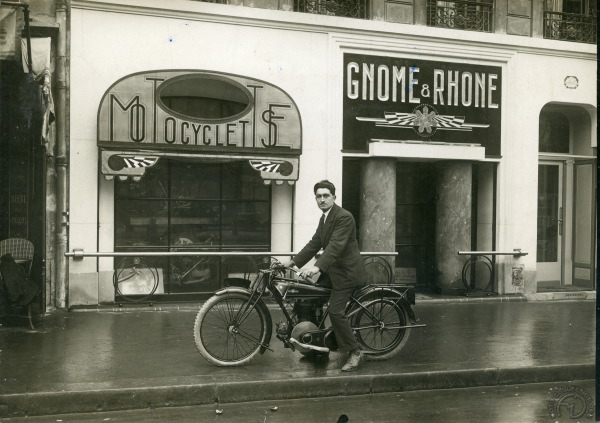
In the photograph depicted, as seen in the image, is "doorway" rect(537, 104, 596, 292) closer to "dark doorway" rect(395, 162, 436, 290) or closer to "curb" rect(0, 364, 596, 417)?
"dark doorway" rect(395, 162, 436, 290)

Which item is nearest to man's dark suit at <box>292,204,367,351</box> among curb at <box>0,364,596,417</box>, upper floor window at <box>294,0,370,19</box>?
curb at <box>0,364,596,417</box>

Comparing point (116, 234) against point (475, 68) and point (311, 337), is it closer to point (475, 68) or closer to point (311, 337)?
point (311, 337)

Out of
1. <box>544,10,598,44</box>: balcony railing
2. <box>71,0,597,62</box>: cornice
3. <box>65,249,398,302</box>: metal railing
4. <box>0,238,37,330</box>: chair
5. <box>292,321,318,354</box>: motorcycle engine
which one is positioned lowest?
<box>292,321,318,354</box>: motorcycle engine

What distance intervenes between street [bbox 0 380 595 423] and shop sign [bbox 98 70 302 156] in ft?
18.2

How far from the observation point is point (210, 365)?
23.3 feet

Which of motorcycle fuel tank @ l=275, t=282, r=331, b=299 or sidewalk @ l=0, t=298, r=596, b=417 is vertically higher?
motorcycle fuel tank @ l=275, t=282, r=331, b=299

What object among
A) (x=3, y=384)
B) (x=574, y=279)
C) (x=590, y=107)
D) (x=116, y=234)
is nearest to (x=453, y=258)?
(x=574, y=279)

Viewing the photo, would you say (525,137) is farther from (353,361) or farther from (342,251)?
(353,361)

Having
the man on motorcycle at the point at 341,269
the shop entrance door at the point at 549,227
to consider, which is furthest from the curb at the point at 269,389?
the shop entrance door at the point at 549,227

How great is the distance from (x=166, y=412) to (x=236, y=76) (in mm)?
6658

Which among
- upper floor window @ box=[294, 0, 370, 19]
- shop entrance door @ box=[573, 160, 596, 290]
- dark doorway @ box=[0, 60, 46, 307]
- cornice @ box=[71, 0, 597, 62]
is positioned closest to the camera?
dark doorway @ box=[0, 60, 46, 307]

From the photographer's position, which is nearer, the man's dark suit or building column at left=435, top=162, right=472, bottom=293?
the man's dark suit

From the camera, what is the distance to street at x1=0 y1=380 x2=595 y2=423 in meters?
5.79

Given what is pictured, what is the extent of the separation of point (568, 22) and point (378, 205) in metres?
4.98
